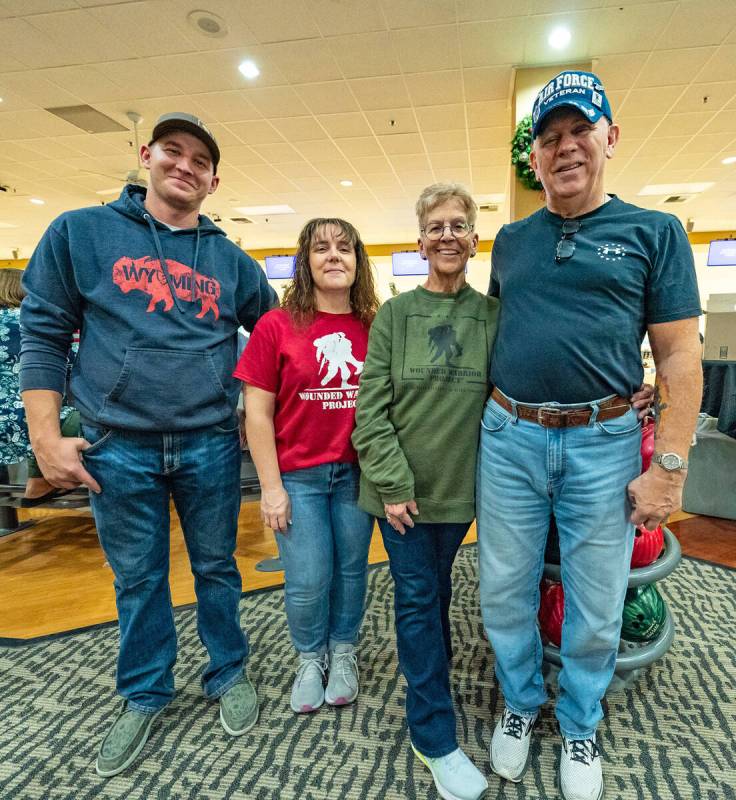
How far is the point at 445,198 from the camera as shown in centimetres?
129

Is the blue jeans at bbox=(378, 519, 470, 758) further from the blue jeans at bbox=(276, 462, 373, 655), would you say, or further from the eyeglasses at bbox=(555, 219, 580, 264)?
the eyeglasses at bbox=(555, 219, 580, 264)

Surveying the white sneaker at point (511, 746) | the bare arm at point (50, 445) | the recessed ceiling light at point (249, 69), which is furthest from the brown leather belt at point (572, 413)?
the recessed ceiling light at point (249, 69)

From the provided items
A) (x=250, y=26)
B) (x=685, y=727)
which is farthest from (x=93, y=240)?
(x=250, y=26)

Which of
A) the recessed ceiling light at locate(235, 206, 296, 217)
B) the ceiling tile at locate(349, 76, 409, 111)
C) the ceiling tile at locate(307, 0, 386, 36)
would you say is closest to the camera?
the ceiling tile at locate(307, 0, 386, 36)

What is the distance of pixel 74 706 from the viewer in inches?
65.1

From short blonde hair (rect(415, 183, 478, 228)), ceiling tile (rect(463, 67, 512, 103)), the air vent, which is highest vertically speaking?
the air vent

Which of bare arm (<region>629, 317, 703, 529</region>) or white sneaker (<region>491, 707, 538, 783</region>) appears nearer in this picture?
bare arm (<region>629, 317, 703, 529</region>)

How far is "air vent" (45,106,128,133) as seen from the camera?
5.10 meters

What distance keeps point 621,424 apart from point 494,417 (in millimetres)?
296

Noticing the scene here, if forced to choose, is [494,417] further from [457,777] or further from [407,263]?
[407,263]

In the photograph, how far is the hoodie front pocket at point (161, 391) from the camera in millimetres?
1333

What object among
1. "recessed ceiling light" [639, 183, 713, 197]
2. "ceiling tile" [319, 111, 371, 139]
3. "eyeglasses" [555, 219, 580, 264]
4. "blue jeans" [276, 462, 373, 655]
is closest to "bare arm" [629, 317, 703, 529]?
"eyeglasses" [555, 219, 580, 264]

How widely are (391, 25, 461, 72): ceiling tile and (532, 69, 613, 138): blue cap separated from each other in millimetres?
3226

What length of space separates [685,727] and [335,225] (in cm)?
187
